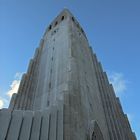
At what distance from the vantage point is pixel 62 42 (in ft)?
112

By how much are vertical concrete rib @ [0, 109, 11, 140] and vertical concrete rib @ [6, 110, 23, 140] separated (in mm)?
266

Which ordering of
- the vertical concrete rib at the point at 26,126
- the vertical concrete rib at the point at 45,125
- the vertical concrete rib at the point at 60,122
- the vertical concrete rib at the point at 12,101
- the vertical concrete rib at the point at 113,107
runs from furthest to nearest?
the vertical concrete rib at the point at 113,107 → the vertical concrete rib at the point at 12,101 → the vertical concrete rib at the point at 45,125 → the vertical concrete rib at the point at 60,122 → the vertical concrete rib at the point at 26,126

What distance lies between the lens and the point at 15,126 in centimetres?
1534

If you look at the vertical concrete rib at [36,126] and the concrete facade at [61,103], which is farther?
the concrete facade at [61,103]

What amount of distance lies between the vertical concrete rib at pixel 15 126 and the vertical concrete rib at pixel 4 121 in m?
0.27

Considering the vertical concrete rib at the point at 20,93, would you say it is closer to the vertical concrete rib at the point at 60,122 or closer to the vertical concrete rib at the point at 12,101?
the vertical concrete rib at the point at 12,101

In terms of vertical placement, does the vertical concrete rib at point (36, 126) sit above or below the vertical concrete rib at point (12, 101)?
below

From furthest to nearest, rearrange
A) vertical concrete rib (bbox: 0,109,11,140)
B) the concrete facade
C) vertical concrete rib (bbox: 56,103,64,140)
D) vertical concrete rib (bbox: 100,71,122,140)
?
1. vertical concrete rib (bbox: 100,71,122,140)
2. the concrete facade
3. vertical concrete rib (bbox: 56,103,64,140)
4. vertical concrete rib (bbox: 0,109,11,140)

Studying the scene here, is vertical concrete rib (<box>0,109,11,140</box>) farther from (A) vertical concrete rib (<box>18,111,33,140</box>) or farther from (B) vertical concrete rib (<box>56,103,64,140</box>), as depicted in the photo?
(B) vertical concrete rib (<box>56,103,64,140</box>)

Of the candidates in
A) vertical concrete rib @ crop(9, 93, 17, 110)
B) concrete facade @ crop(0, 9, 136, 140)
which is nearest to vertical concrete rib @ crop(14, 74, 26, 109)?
concrete facade @ crop(0, 9, 136, 140)

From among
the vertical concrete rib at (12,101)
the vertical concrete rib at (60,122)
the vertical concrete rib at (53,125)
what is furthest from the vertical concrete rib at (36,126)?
the vertical concrete rib at (12,101)

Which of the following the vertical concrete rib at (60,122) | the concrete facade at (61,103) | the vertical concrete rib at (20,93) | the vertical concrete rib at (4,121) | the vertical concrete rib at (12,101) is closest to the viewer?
the vertical concrete rib at (4,121)

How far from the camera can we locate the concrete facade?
15.6 m

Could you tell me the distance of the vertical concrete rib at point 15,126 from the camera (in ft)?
47.6
